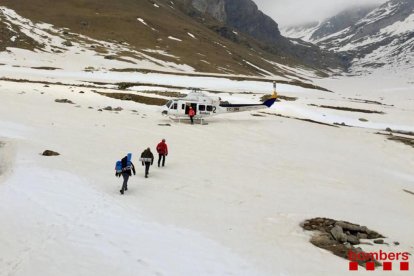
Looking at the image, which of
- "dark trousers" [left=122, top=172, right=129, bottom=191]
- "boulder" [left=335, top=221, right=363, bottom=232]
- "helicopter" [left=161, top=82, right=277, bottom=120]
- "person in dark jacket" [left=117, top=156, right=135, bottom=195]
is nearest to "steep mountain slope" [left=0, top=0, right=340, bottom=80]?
"helicopter" [left=161, top=82, right=277, bottom=120]

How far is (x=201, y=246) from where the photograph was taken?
13133mm

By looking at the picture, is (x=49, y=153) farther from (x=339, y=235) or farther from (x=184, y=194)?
(x=339, y=235)

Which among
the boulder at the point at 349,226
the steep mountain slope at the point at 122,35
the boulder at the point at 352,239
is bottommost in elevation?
the boulder at the point at 352,239

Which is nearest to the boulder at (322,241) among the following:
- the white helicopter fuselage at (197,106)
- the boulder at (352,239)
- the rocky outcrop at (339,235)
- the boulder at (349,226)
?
the rocky outcrop at (339,235)

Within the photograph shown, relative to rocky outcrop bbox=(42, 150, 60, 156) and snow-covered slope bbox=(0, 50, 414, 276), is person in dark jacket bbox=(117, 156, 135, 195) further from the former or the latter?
rocky outcrop bbox=(42, 150, 60, 156)

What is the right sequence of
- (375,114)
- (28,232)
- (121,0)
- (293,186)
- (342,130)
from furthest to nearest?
(121,0) → (375,114) → (342,130) → (293,186) → (28,232)

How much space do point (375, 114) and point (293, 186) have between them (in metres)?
36.9


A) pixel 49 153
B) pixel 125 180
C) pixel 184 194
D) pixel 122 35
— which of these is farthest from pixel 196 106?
pixel 122 35

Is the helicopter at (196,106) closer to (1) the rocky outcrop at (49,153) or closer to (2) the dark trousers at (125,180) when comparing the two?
(1) the rocky outcrop at (49,153)

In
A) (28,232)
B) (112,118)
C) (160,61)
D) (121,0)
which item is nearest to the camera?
(28,232)

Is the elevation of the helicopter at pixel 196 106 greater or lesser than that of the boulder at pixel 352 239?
greater

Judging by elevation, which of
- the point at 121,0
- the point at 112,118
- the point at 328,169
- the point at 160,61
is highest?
the point at 121,0

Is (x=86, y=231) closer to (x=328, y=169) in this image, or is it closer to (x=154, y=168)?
(x=154, y=168)

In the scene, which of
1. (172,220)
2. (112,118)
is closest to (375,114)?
(112,118)
